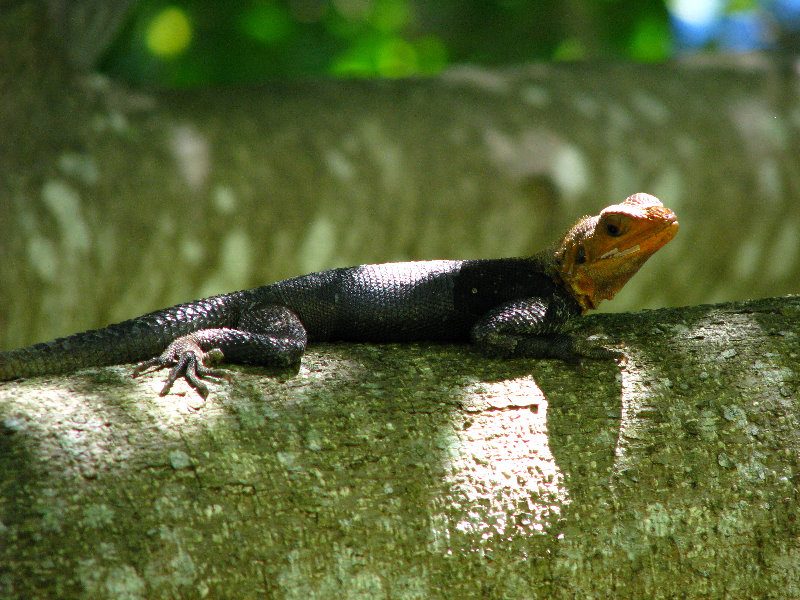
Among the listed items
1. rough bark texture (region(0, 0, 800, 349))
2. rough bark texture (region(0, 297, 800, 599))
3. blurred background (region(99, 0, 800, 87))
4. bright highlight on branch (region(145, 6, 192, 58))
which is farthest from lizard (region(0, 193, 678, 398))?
bright highlight on branch (region(145, 6, 192, 58))

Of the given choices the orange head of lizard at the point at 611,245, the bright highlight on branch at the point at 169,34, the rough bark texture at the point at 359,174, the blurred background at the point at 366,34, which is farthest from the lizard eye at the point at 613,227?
the bright highlight on branch at the point at 169,34

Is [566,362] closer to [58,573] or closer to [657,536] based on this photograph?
[657,536]

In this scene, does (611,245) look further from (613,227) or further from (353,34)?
(353,34)

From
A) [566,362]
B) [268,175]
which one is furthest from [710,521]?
[268,175]

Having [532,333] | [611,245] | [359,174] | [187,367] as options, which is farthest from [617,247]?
[359,174]

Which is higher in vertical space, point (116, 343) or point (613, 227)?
point (613, 227)
